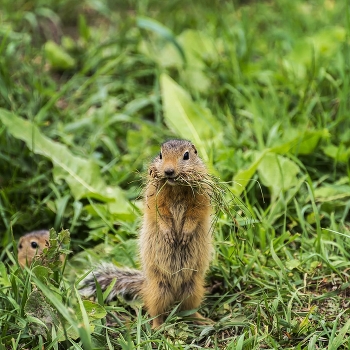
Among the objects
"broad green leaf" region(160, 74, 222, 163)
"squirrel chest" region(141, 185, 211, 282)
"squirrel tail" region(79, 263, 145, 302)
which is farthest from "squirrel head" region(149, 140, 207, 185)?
"broad green leaf" region(160, 74, 222, 163)

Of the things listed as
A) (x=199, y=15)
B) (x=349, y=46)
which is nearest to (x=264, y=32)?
(x=199, y=15)

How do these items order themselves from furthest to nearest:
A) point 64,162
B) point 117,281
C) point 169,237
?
1. point 64,162
2. point 117,281
3. point 169,237

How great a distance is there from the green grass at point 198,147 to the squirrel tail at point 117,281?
4.2 inches

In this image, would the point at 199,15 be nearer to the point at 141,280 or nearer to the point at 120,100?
the point at 120,100

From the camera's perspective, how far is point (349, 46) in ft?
20.2

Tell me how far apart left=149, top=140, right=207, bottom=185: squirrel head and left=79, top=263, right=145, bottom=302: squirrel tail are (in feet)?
Result: 2.54

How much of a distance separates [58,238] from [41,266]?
0.78 feet

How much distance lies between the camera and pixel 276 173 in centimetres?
501

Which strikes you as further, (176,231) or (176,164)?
(176,231)

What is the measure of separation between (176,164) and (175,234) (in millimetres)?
458

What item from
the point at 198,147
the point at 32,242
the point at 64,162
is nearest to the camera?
the point at 32,242

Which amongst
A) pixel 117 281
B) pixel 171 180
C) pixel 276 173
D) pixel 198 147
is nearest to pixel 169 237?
pixel 171 180

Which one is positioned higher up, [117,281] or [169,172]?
[169,172]

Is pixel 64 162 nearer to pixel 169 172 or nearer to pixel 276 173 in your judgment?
pixel 276 173
